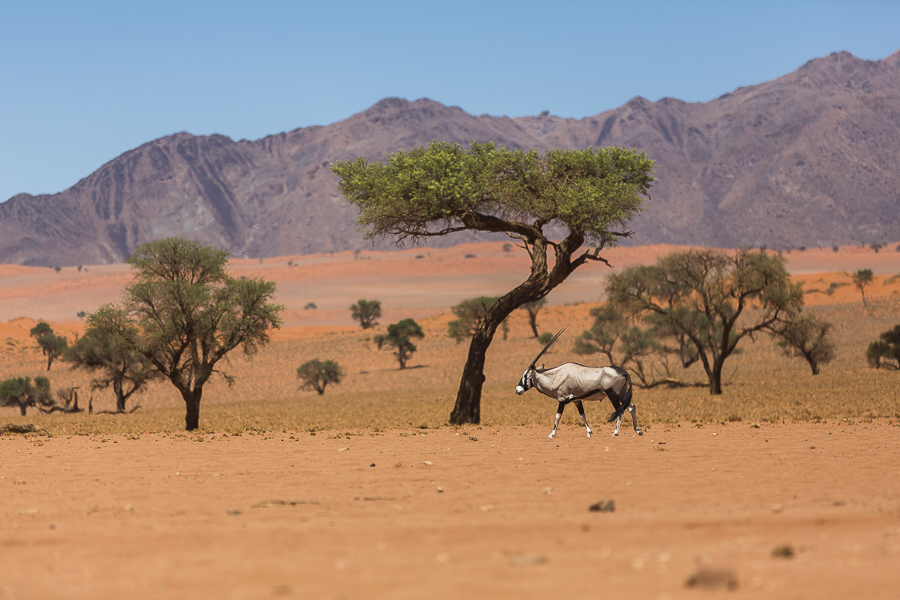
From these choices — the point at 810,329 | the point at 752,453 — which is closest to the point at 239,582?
the point at 752,453

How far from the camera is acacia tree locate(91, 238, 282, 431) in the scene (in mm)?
26125

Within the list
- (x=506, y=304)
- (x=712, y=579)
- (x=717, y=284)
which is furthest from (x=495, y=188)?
(x=712, y=579)

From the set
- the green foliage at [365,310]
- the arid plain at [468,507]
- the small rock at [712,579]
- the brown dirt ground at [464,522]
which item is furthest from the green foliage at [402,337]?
the small rock at [712,579]

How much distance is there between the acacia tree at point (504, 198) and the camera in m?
22.3

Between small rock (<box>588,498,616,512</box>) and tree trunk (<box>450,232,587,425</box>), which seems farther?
tree trunk (<box>450,232,587,425</box>)

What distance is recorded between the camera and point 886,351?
160 feet

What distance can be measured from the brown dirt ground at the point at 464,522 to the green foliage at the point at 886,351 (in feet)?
121

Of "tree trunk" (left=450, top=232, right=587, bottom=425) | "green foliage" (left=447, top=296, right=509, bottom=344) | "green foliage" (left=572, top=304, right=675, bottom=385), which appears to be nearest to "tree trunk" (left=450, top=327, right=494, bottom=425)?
"tree trunk" (left=450, top=232, right=587, bottom=425)

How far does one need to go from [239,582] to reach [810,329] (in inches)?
1924

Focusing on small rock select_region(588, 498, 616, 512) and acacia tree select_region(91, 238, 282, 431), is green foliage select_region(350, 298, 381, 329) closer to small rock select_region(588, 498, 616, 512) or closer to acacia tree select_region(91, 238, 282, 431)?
acacia tree select_region(91, 238, 282, 431)

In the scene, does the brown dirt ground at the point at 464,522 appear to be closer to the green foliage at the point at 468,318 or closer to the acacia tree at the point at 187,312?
the acacia tree at the point at 187,312

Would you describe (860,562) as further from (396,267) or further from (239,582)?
(396,267)

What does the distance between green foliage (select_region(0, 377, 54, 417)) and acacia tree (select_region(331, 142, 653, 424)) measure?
39961 mm

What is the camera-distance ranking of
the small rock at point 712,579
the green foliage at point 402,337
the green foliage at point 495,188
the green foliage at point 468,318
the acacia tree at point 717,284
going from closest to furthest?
the small rock at point 712,579
the green foliage at point 495,188
the acacia tree at point 717,284
the green foliage at point 468,318
the green foliage at point 402,337
